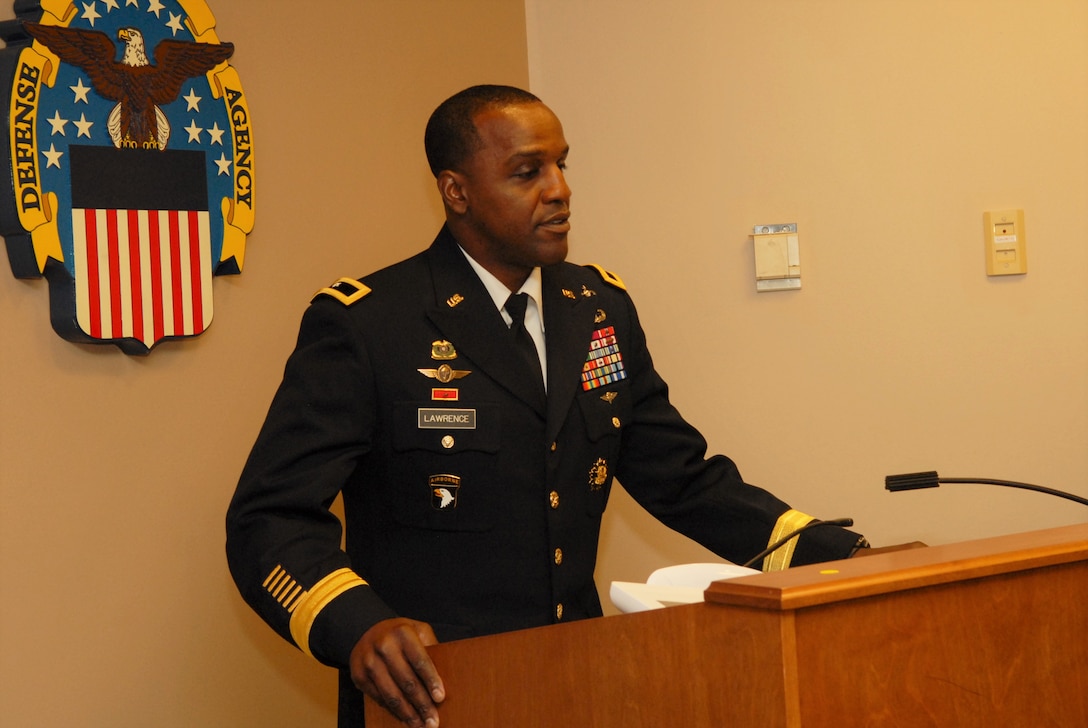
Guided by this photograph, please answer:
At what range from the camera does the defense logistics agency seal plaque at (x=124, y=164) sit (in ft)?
6.52

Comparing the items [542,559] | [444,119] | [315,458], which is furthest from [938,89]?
[315,458]

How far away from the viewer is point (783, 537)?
5.72ft

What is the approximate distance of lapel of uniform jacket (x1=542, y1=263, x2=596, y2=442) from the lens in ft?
5.97

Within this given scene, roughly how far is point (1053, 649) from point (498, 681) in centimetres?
54

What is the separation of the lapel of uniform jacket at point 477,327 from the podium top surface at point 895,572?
806mm

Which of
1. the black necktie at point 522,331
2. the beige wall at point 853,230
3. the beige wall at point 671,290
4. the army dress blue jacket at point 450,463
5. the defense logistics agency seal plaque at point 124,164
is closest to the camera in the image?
the army dress blue jacket at point 450,463

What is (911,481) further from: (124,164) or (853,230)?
(124,164)

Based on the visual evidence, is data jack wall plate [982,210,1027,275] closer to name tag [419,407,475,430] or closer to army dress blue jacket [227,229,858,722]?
army dress blue jacket [227,229,858,722]

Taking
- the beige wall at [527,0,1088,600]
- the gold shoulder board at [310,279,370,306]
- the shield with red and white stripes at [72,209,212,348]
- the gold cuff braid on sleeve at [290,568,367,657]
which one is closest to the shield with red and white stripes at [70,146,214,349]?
the shield with red and white stripes at [72,209,212,348]

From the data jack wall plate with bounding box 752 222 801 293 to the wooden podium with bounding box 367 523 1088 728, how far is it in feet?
5.28

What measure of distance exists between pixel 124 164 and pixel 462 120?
2.20 feet

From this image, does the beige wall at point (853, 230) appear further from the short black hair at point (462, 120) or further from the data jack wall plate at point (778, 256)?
the short black hair at point (462, 120)

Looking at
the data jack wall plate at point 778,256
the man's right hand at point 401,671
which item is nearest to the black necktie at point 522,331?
the man's right hand at point 401,671

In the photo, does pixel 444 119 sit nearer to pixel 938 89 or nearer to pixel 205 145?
pixel 205 145
